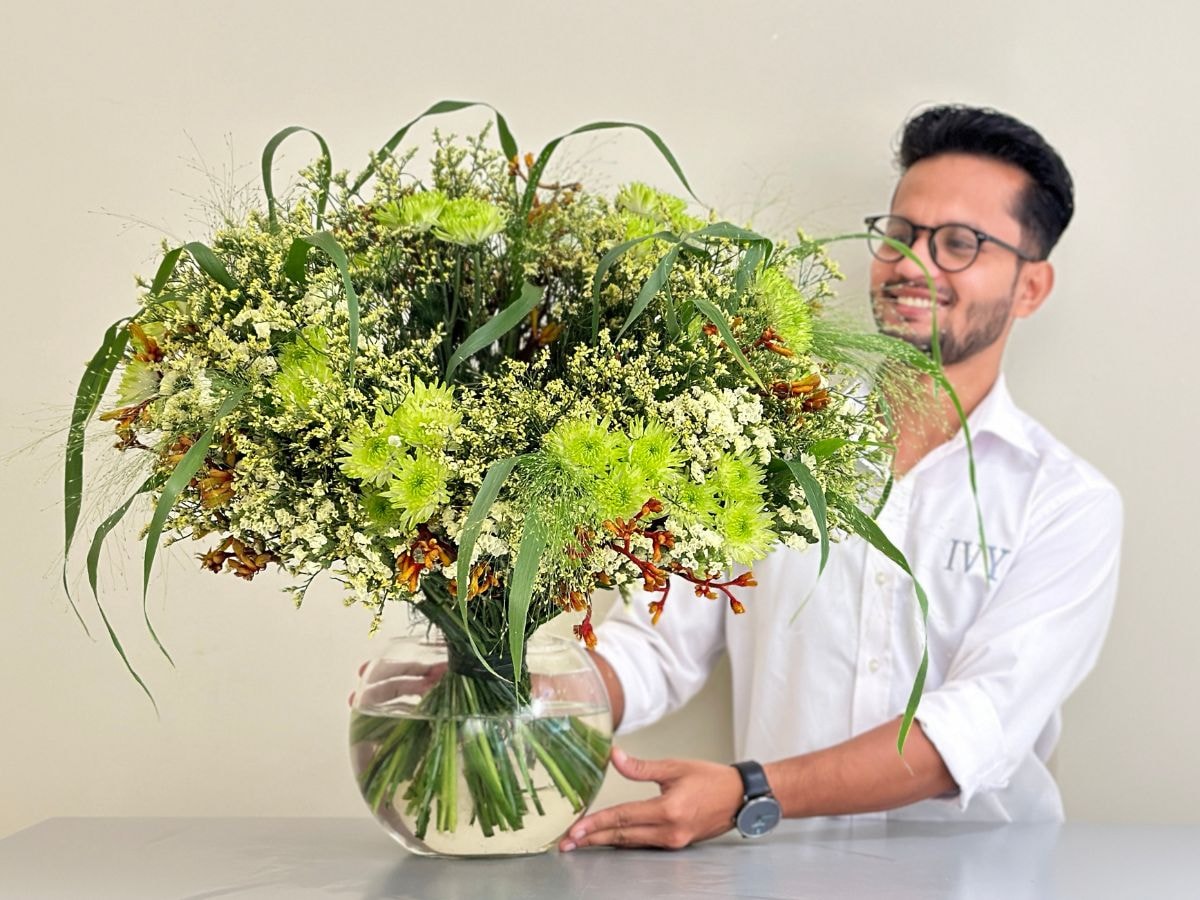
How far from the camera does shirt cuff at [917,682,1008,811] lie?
180 centimetres

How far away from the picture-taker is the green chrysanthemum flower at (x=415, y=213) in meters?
1.24

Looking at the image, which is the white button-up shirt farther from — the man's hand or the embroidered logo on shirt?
the man's hand

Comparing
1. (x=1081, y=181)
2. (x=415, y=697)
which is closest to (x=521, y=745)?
(x=415, y=697)

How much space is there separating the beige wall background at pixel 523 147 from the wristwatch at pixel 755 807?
0.70 meters

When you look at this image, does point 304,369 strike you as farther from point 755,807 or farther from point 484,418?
point 755,807

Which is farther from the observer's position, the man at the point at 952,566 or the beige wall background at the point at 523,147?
the beige wall background at the point at 523,147

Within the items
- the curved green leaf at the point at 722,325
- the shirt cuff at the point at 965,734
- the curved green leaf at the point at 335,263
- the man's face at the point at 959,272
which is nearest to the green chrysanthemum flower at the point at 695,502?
the curved green leaf at the point at 722,325

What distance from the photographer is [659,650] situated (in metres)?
2.19

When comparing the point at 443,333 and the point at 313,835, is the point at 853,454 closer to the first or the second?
the point at 443,333

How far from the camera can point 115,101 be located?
85.7 inches

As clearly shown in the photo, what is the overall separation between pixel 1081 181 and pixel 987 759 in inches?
43.1

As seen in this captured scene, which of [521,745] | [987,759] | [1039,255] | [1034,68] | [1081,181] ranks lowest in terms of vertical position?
[987,759]

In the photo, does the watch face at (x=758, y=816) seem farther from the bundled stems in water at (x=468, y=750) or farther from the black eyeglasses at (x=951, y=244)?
the black eyeglasses at (x=951, y=244)

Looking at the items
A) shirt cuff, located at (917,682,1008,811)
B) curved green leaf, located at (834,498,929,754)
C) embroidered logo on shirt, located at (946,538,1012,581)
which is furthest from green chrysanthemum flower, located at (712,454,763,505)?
embroidered logo on shirt, located at (946,538,1012,581)
